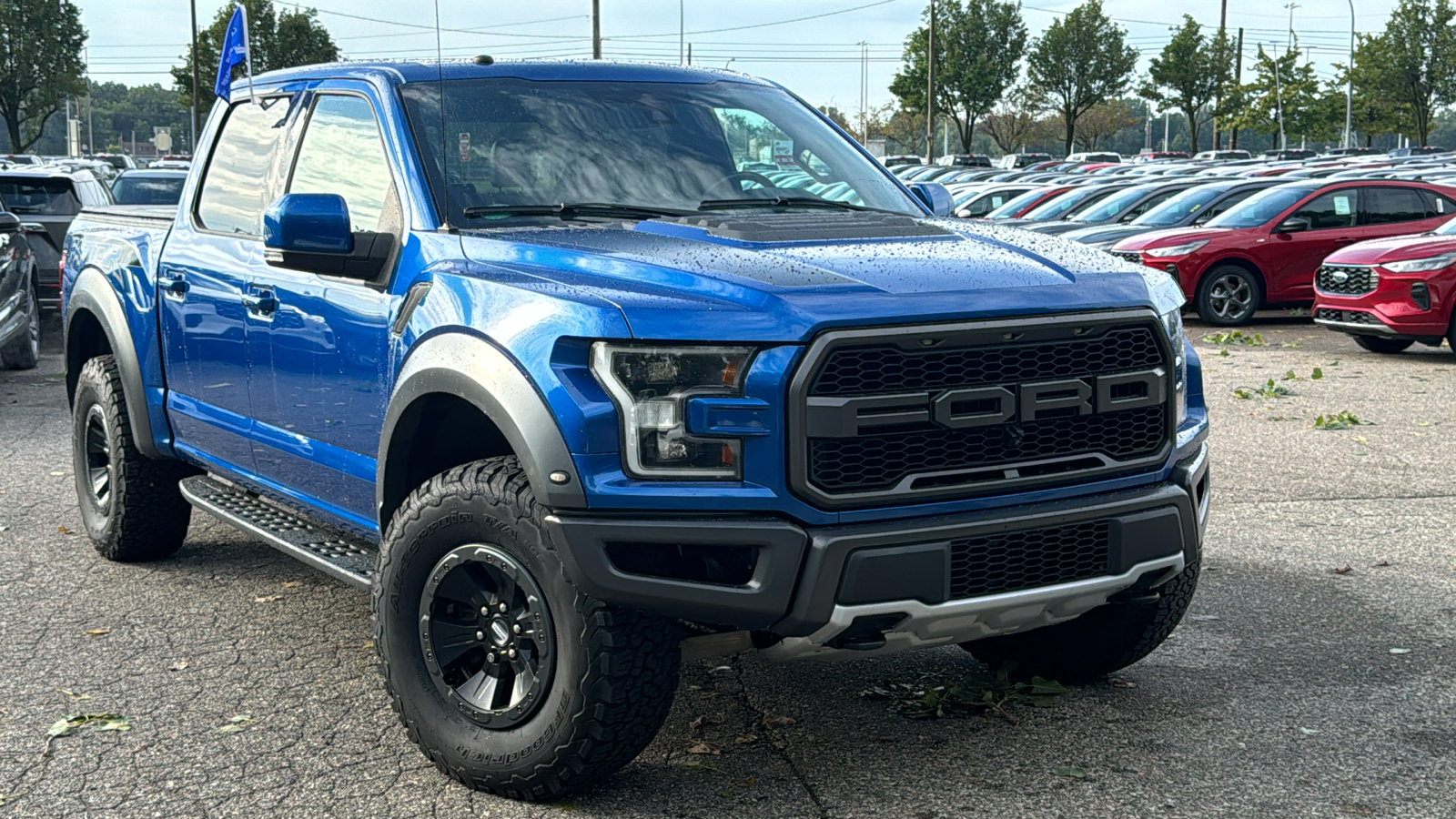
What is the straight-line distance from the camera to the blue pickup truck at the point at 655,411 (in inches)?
138

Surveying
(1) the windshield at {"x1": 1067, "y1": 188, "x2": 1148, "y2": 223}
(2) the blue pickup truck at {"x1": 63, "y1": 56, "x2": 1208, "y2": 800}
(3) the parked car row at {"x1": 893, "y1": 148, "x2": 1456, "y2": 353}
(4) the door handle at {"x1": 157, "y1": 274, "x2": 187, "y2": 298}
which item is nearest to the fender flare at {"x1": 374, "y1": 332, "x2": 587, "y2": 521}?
(2) the blue pickup truck at {"x1": 63, "y1": 56, "x2": 1208, "y2": 800}

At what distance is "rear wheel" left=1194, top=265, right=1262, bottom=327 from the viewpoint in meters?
17.3

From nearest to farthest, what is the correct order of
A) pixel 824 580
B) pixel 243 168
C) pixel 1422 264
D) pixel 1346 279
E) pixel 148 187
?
pixel 824 580 → pixel 243 168 → pixel 1422 264 → pixel 1346 279 → pixel 148 187

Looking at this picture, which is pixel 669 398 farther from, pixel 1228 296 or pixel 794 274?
pixel 1228 296

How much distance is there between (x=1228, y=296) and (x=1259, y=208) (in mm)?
1135

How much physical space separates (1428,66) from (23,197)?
65715mm

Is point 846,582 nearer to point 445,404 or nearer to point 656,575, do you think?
point 656,575

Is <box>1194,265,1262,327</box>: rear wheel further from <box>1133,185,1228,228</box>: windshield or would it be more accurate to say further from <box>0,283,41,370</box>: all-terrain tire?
<box>0,283,41,370</box>: all-terrain tire

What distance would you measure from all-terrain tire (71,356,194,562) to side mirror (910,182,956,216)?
3.20 meters

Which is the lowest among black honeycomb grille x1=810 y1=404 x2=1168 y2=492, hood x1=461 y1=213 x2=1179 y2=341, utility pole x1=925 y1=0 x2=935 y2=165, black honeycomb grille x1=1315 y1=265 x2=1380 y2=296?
black honeycomb grille x1=1315 y1=265 x2=1380 y2=296

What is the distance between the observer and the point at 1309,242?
57.2ft

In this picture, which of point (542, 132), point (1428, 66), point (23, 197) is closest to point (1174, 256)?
point (23, 197)

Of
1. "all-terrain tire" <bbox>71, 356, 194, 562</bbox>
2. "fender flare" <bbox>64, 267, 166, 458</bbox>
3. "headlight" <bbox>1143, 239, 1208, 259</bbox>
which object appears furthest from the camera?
"headlight" <bbox>1143, 239, 1208, 259</bbox>

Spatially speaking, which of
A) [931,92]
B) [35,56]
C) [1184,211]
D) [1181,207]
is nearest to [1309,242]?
[1184,211]
